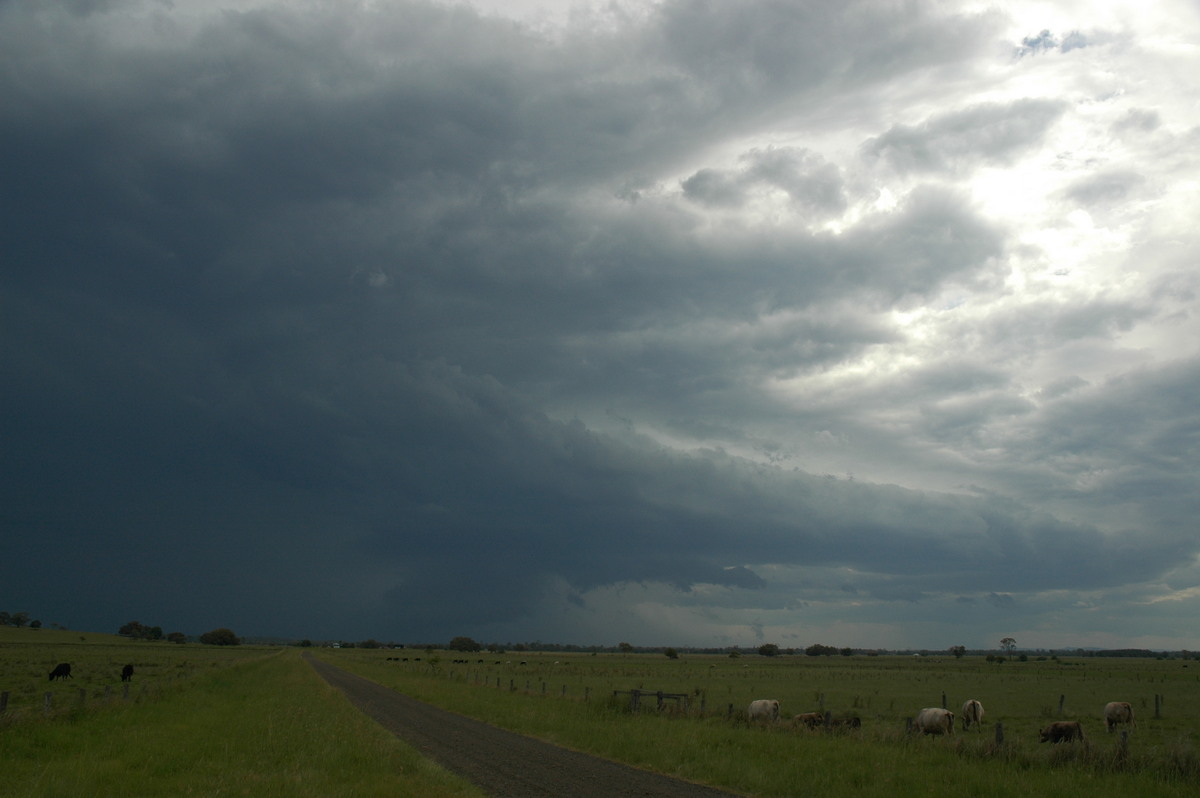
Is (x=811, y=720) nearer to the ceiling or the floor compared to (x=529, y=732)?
nearer to the ceiling

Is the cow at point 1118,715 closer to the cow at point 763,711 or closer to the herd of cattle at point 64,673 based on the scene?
the cow at point 763,711

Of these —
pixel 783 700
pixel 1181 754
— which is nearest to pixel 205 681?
pixel 783 700

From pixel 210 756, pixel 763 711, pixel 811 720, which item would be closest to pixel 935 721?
pixel 811 720

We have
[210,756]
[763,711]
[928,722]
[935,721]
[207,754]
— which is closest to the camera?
[210,756]

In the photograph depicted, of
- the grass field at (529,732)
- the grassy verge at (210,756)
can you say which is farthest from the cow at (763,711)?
the grassy verge at (210,756)

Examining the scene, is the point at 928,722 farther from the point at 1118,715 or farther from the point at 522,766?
the point at 522,766

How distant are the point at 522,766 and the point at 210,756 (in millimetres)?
7898

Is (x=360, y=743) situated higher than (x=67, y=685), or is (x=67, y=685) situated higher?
(x=360, y=743)

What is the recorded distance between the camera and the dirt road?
54.6 feet

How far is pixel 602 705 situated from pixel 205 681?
3042 cm

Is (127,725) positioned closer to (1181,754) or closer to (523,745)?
(523,745)

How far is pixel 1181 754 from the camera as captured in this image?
1747 cm

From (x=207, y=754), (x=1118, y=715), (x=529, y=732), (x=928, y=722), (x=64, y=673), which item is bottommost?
(x=64, y=673)

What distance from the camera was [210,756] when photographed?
18.9 m
